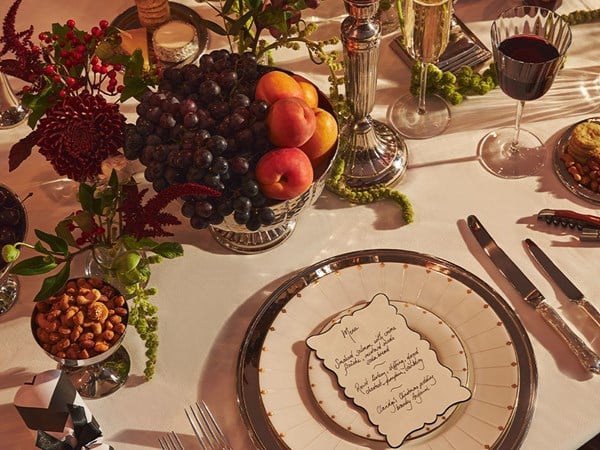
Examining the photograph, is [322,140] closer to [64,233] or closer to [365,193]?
[365,193]

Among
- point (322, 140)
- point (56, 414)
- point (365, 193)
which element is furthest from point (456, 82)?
point (56, 414)

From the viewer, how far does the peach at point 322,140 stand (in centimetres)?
106

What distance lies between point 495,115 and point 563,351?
48 cm

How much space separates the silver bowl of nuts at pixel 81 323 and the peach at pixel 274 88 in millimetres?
349

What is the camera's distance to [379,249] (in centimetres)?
116

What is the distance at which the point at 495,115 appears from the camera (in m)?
1.35

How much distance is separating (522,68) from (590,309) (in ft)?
1.23

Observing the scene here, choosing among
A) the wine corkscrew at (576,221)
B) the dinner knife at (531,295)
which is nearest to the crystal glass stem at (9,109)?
the dinner knife at (531,295)

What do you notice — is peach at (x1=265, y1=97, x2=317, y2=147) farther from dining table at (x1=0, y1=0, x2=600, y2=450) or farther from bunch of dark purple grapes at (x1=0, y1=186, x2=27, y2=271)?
bunch of dark purple grapes at (x1=0, y1=186, x2=27, y2=271)

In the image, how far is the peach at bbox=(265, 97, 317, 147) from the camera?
1.01 metres

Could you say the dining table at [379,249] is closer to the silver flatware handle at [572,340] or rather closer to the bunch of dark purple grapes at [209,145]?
the silver flatware handle at [572,340]

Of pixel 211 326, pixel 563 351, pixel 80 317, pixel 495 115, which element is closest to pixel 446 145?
pixel 495 115

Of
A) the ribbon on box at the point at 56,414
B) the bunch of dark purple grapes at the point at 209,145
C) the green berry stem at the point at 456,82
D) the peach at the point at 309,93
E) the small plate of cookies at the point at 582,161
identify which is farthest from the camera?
the green berry stem at the point at 456,82

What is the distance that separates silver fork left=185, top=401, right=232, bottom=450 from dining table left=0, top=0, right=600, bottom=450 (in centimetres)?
1
